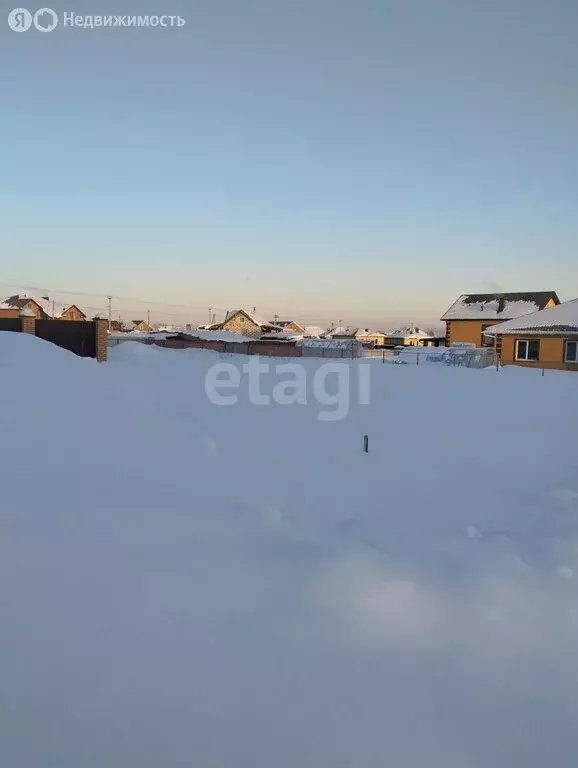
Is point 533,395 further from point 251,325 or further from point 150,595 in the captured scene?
point 251,325

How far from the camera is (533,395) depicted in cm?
2002

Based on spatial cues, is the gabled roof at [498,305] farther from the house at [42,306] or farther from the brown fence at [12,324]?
the house at [42,306]

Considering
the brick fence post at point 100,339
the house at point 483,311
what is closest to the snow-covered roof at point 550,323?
the house at point 483,311

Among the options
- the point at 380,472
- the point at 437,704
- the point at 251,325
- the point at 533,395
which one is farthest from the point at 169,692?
the point at 251,325

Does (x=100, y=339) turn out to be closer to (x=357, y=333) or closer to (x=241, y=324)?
(x=241, y=324)

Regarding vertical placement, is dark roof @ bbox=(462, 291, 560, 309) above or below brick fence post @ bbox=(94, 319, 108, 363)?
above

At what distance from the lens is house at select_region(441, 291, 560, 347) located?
150 ft

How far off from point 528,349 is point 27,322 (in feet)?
93.4

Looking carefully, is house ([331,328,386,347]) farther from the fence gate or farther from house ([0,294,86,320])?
the fence gate

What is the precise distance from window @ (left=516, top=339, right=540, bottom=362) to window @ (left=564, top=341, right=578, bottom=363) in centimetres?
159

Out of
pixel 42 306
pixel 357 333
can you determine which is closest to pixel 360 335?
pixel 357 333

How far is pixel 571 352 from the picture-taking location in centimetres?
3161

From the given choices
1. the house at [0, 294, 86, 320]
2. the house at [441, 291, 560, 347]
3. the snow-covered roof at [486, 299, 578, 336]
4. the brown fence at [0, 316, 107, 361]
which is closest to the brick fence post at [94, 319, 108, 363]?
the brown fence at [0, 316, 107, 361]

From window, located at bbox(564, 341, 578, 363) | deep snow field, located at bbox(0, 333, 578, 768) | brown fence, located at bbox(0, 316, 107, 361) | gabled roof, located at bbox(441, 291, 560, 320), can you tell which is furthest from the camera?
gabled roof, located at bbox(441, 291, 560, 320)
